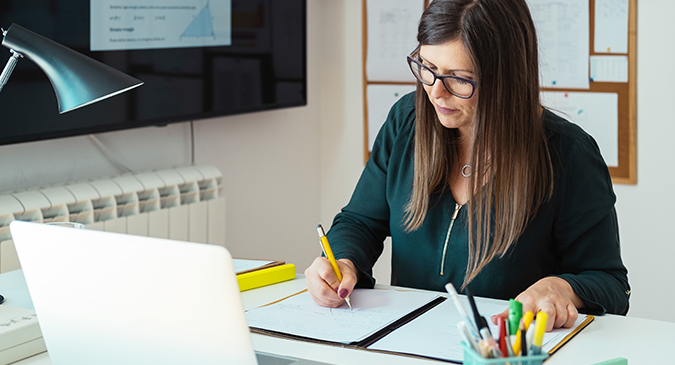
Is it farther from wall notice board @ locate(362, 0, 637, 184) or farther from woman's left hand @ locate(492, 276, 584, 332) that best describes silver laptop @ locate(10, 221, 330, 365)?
wall notice board @ locate(362, 0, 637, 184)

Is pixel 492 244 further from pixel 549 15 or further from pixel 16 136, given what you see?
pixel 549 15

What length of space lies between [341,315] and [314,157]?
2.01 m

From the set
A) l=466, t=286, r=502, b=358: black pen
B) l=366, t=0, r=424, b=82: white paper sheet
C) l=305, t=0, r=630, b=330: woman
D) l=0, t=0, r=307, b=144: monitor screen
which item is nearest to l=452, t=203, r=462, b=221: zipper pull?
l=305, t=0, r=630, b=330: woman

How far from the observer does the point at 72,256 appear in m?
0.87

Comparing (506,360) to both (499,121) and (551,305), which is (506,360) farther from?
(499,121)

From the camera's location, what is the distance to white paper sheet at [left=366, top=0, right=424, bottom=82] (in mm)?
2994

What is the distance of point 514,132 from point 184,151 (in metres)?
1.39

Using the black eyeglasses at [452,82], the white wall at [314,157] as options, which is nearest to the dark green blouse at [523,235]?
the black eyeglasses at [452,82]

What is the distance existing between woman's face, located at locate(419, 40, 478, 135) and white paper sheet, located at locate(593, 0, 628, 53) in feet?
4.68

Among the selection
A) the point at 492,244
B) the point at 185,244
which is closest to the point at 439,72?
the point at 492,244

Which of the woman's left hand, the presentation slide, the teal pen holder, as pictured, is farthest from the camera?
the presentation slide

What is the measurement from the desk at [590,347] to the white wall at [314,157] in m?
1.01

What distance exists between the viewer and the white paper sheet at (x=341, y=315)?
1161 mm

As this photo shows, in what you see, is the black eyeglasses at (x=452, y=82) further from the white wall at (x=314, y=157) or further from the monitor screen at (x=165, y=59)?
the white wall at (x=314, y=157)
